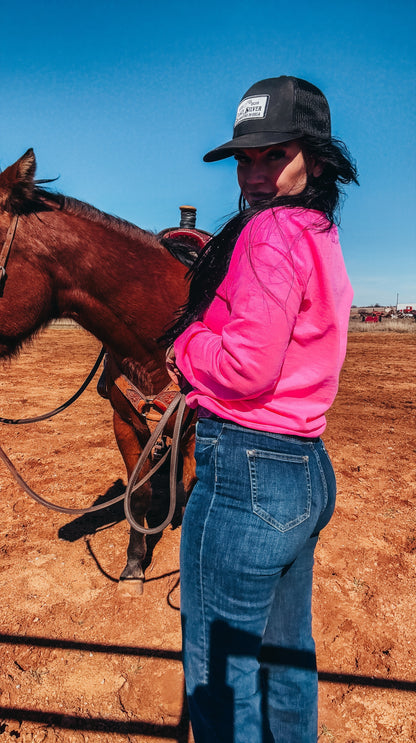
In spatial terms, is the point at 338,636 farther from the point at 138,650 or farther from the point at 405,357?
the point at 405,357

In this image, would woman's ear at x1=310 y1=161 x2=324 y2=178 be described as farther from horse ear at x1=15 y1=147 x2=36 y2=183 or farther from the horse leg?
the horse leg

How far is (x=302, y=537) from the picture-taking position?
40.7 inches

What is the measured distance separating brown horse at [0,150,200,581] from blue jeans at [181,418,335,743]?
1033 millimetres

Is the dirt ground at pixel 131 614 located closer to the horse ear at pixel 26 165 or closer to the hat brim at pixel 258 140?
the horse ear at pixel 26 165

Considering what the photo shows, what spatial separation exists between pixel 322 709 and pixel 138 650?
3.51 ft

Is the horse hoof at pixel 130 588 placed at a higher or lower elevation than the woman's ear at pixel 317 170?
lower

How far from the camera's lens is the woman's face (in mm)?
1046

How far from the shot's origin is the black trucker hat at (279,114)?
39.7 inches

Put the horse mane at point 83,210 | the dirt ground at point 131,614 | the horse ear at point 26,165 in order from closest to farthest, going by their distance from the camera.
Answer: the horse ear at point 26,165
the horse mane at point 83,210
the dirt ground at point 131,614

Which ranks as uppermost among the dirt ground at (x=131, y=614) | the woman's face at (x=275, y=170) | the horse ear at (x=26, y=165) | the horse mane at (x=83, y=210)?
the horse ear at (x=26, y=165)

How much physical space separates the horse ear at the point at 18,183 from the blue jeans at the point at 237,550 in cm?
133

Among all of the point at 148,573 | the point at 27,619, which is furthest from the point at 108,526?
the point at 27,619

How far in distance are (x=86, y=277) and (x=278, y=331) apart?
1.27 m

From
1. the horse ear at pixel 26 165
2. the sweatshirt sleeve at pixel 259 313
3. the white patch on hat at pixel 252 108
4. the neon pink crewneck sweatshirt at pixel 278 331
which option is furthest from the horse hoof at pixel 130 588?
the white patch on hat at pixel 252 108
